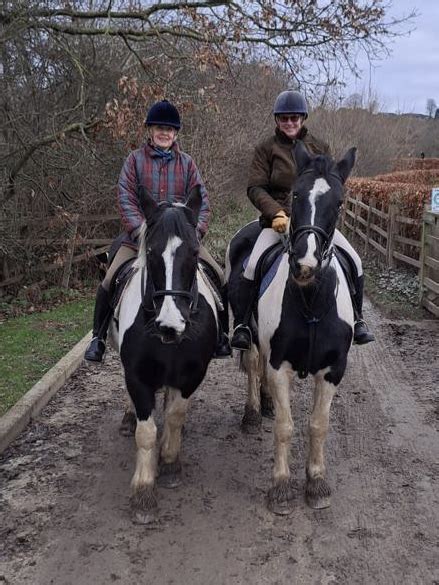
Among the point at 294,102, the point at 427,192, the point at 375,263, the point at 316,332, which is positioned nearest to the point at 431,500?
the point at 316,332

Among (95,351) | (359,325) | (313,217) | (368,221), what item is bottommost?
(95,351)

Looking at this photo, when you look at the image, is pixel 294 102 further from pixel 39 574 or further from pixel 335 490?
pixel 39 574

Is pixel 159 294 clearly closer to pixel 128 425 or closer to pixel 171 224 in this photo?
pixel 171 224

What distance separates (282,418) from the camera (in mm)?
4227

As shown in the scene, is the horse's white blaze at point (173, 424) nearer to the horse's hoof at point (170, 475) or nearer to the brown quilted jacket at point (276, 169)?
the horse's hoof at point (170, 475)

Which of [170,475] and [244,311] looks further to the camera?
[244,311]

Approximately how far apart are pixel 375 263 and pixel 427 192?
2.32 m

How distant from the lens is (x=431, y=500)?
4.22 m

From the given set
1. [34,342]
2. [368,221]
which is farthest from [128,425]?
[368,221]

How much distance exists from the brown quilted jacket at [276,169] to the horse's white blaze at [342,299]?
812 millimetres

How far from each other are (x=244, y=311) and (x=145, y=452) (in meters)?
1.56

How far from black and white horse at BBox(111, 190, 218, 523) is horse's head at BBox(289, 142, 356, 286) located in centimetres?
64

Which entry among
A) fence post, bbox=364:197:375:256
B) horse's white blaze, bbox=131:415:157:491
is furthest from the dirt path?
fence post, bbox=364:197:375:256

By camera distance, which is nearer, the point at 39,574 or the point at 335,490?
the point at 39,574
